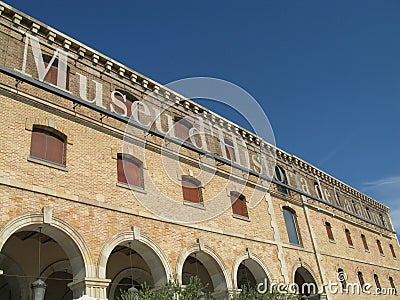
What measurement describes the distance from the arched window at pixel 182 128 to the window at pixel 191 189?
214 cm

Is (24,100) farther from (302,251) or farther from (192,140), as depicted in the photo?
(302,251)

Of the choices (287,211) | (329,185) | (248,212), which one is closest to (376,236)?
(329,185)

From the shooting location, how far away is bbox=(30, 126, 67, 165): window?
1270cm

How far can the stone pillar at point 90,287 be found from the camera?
453 inches

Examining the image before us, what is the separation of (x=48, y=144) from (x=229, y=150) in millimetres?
10810

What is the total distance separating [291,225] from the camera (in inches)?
896

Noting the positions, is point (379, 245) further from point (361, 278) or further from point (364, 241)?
point (361, 278)

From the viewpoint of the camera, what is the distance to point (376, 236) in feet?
109

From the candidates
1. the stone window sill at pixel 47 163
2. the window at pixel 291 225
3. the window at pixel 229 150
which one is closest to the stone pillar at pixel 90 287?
the stone window sill at pixel 47 163

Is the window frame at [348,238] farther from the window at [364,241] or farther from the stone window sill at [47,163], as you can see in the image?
the stone window sill at [47,163]

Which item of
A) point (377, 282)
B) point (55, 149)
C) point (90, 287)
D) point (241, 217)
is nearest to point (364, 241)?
point (377, 282)

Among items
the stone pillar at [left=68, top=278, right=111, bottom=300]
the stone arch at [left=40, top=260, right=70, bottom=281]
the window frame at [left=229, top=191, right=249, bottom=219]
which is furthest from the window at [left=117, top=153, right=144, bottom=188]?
the window frame at [left=229, top=191, right=249, bottom=219]

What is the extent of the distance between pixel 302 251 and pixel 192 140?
8.85m

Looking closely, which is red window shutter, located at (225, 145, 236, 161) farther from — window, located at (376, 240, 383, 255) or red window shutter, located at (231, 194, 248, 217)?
window, located at (376, 240, 383, 255)
